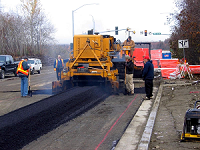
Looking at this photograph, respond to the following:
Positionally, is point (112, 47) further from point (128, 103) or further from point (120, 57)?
point (128, 103)

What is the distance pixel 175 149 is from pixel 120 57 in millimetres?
10247

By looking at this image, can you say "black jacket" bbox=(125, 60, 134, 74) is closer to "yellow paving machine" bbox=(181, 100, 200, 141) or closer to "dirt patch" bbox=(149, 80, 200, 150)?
"dirt patch" bbox=(149, 80, 200, 150)

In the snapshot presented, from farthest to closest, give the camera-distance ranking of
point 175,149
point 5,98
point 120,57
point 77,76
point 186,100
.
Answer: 1. point 120,57
2. point 77,76
3. point 5,98
4. point 186,100
5. point 175,149

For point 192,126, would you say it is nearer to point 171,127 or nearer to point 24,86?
point 171,127

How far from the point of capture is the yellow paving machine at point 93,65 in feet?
44.7

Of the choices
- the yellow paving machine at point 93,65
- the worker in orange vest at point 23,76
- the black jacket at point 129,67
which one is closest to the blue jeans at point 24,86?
the worker in orange vest at point 23,76

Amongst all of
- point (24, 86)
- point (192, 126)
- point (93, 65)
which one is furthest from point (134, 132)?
point (24, 86)

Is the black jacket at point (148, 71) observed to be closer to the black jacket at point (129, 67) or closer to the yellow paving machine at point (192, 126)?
the black jacket at point (129, 67)

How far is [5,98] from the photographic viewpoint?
13.1m

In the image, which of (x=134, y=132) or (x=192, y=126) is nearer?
(x=192, y=126)

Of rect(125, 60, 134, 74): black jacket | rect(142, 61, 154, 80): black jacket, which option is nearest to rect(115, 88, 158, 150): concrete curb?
rect(142, 61, 154, 80): black jacket

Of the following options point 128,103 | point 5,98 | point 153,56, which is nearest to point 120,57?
point 128,103

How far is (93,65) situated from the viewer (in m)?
14.2

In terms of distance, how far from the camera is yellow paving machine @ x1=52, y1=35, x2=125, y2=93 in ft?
44.7
